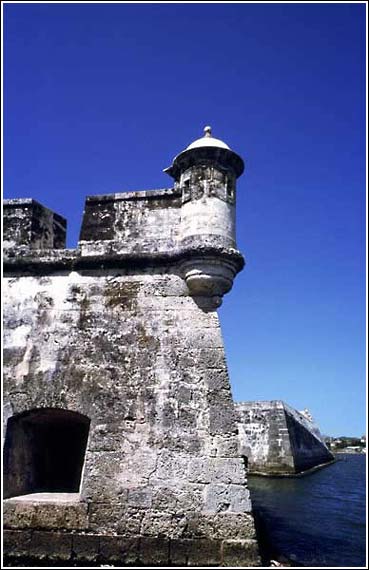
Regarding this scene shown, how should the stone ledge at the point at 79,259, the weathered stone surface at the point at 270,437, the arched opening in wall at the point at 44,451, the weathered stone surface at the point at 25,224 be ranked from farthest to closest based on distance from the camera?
the weathered stone surface at the point at 270,437 → the weathered stone surface at the point at 25,224 → the stone ledge at the point at 79,259 → the arched opening in wall at the point at 44,451

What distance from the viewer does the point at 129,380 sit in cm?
605

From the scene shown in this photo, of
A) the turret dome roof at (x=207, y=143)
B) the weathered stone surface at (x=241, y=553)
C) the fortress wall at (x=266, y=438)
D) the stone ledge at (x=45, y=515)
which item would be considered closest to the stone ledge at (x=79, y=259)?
the turret dome roof at (x=207, y=143)

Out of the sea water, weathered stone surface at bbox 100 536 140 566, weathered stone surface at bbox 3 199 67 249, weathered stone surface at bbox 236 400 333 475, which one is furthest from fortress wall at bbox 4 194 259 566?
weathered stone surface at bbox 236 400 333 475

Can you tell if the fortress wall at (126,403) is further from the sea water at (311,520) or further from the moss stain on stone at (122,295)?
the sea water at (311,520)

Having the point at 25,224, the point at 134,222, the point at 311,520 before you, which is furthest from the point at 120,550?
the point at 311,520

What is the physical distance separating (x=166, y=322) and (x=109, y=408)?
1.34 m

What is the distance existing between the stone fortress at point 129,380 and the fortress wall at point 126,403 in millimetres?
15

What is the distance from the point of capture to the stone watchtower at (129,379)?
5340mm

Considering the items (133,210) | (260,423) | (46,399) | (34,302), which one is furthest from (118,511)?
(260,423)

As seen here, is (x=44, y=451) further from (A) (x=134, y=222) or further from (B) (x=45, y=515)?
(A) (x=134, y=222)

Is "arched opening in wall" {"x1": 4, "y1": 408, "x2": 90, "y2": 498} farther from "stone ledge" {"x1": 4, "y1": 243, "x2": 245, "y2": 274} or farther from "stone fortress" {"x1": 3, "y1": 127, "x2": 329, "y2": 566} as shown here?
"stone ledge" {"x1": 4, "y1": 243, "x2": 245, "y2": 274}

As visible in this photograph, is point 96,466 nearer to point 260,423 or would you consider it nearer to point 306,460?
point 260,423

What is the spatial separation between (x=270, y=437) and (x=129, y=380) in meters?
15.1

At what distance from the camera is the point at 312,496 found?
49.3ft
